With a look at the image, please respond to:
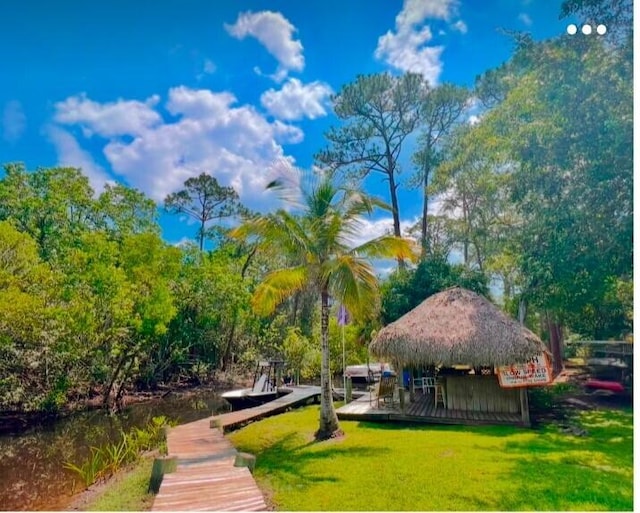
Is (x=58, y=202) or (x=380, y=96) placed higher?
(x=380, y=96)

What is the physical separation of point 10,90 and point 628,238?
904 cm

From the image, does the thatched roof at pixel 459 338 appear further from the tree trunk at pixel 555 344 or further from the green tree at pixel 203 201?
the green tree at pixel 203 201

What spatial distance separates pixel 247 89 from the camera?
6.26 meters

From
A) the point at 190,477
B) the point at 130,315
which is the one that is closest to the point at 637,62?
the point at 190,477

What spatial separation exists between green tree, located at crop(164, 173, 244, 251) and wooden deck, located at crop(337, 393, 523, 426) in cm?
1169

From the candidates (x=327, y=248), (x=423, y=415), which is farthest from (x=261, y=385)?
(x=327, y=248)

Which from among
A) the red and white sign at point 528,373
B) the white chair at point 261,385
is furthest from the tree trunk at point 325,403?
the white chair at point 261,385

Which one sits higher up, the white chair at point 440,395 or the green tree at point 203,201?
the green tree at point 203,201

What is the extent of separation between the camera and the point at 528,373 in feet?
22.4

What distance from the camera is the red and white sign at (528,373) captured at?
6.79m

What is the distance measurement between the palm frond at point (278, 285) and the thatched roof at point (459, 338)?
195 cm

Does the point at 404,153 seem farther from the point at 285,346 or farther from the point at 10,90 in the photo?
the point at 10,90

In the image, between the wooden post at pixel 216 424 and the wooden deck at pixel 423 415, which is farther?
the wooden post at pixel 216 424

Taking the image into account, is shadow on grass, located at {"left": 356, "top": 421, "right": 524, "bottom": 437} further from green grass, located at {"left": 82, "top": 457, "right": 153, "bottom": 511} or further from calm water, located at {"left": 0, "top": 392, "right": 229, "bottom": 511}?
calm water, located at {"left": 0, "top": 392, "right": 229, "bottom": 511}
